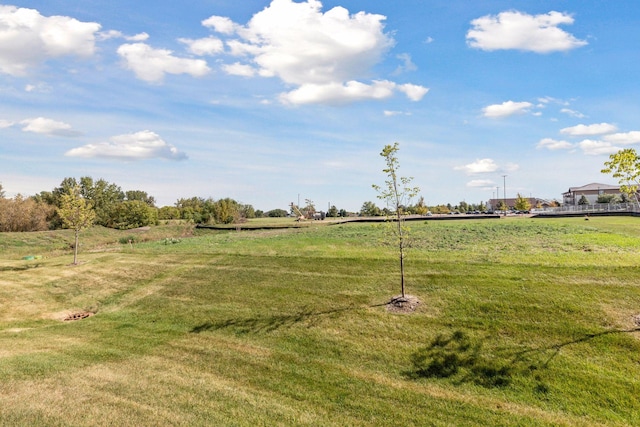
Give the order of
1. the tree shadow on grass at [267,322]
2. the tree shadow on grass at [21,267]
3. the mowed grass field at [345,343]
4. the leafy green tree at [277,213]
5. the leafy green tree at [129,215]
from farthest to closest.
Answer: the leafy green tree at [277,213] < the leafy green tree at [129,215] < the tree shadow on grass at [21,267] < the tree shadow on grass at [267,322] < the mowed grass field at [345,343]

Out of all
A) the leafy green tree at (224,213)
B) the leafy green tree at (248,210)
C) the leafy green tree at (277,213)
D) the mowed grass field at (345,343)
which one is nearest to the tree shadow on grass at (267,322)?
the mowed grass field at (345,343)

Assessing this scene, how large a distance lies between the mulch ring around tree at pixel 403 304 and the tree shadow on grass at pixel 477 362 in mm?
2569

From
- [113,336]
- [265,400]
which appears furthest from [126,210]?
[265,400]

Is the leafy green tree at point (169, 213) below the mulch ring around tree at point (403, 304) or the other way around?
the other way around

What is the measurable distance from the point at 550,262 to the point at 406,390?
11.9m

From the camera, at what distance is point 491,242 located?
2517cm

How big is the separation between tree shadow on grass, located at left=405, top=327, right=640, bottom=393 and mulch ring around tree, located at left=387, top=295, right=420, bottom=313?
257cm

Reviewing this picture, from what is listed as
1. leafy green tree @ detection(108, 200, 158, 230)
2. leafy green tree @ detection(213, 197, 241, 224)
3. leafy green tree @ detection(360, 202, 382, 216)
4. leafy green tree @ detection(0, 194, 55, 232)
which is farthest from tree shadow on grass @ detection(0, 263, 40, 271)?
leafy green tree @ detection(360, 202, 382, 216)

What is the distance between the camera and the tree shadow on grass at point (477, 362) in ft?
35.7

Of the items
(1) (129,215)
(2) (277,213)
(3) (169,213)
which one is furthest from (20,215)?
(2) (277,213)

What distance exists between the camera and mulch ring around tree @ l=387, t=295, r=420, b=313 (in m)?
15.3

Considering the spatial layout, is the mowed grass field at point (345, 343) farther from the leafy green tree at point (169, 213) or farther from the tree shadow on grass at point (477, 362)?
the leafy green tree at point (169, 213)

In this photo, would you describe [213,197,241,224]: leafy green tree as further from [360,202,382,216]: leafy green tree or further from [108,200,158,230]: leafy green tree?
[360,202,382,216]: leafy green tree

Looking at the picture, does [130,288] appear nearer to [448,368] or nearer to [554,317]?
Result: [448,368]
